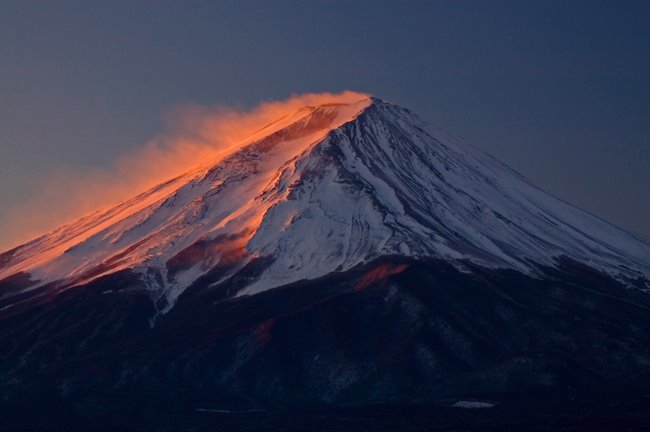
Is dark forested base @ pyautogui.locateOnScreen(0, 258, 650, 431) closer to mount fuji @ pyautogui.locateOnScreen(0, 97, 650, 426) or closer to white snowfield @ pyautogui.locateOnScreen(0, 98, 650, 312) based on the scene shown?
mount fuji @ pyautogui.locateOnScreen(0, 97, 650, 426)

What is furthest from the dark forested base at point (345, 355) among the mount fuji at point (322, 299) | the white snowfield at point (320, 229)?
the white snowfield at point (320, 229)

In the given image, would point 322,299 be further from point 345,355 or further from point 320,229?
point 320,229

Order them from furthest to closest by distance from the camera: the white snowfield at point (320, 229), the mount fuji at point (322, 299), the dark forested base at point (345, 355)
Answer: the white snowfield at point (320, 229) < the mount fuji at point (322, 299) < the dark forested base at point (345, 355)

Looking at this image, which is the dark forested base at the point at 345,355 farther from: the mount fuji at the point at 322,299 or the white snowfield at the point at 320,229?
the white snowfield at the point at 320,229

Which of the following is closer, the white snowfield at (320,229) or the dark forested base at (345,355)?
the dark forested base at (345,355)

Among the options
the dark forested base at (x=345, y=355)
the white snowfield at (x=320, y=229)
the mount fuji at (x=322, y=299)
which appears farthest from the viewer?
the white snowfield at (x=320, y=229)

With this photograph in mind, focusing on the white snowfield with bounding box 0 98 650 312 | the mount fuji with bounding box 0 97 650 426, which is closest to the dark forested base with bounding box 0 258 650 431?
the mount fuji with bounding box 0 97 650 426
